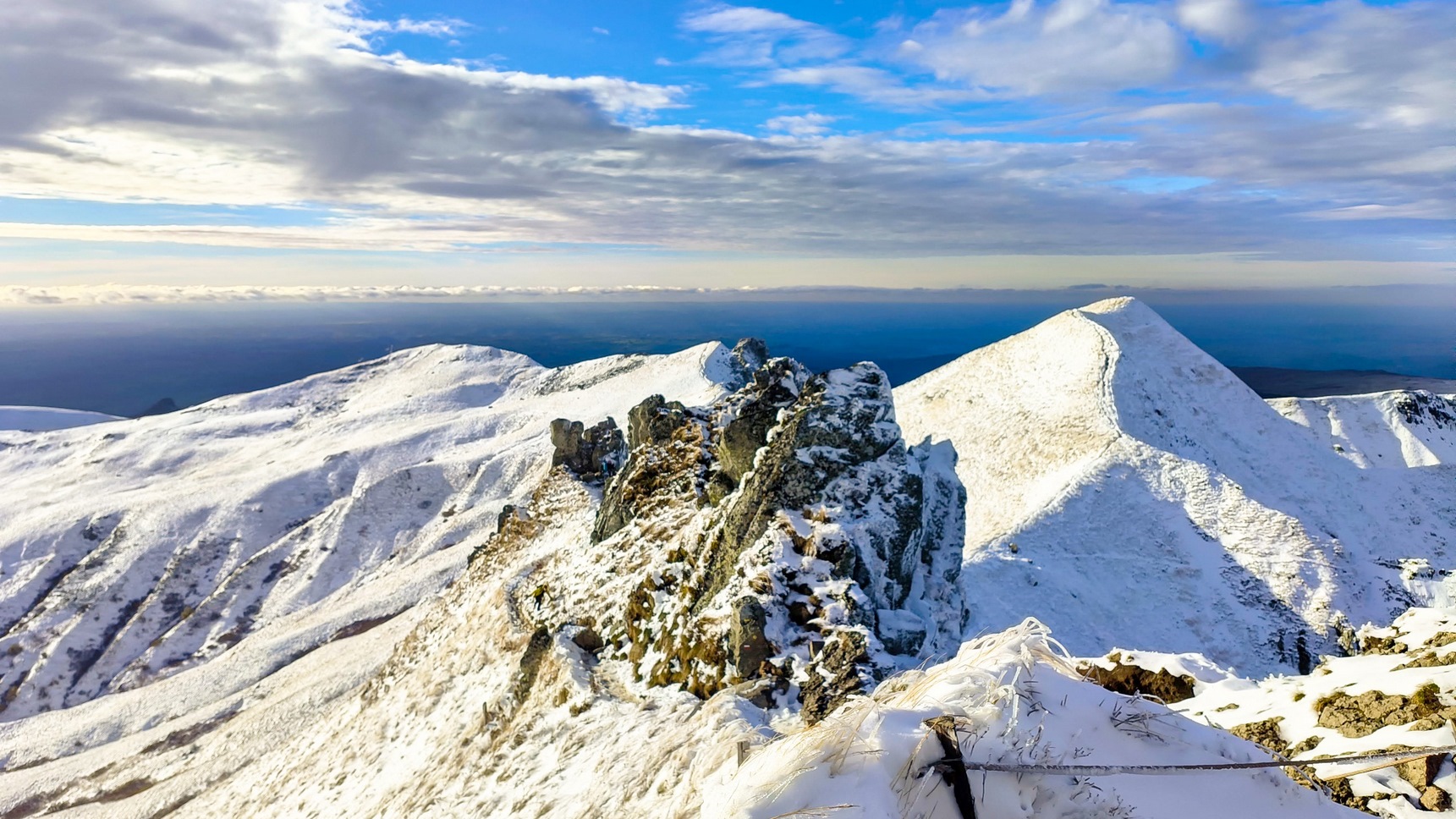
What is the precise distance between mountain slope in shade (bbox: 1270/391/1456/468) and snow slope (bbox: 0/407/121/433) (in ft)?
770

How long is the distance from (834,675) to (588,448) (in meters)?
28.0

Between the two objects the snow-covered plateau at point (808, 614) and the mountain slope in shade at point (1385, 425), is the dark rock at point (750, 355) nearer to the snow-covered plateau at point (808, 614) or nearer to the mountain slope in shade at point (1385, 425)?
the snow-covered plateau at point (808, 614)

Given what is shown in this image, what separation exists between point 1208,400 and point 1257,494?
11.6 m

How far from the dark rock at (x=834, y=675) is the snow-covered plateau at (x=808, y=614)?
92 mm

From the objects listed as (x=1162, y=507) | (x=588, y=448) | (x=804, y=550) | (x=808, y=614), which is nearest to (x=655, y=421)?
(x=588, y=448)

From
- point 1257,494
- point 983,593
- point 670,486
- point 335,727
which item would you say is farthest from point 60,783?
point 1257,494

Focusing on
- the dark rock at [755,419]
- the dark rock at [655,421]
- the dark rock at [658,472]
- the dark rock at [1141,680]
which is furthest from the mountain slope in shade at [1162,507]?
the dark rock at [1141,680]

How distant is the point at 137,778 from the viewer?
34.5 metres

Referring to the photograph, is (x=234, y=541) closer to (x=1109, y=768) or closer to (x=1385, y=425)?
(x=1109, y=768)

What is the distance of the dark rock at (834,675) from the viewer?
976 centimetres

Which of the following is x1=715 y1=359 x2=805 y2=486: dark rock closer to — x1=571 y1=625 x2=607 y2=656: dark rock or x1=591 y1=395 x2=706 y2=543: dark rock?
x1=591 y1=395 x2=706 y2=543: dark rock

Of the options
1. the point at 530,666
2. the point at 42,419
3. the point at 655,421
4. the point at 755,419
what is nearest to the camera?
the point at 530,666

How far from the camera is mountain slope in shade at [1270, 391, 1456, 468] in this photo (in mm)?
53812

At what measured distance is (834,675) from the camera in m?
10.7
